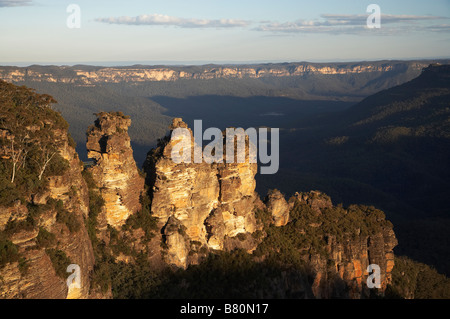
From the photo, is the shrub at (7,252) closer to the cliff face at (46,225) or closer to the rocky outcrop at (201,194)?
the cliff face at (46,225)

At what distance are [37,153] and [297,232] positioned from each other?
70.8 ft

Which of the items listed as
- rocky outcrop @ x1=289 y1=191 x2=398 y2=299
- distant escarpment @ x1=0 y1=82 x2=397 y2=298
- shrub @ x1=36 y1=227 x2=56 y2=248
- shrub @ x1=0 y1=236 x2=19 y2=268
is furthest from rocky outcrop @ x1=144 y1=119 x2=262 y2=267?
shrub @ x1=0 y1=236 x2=19 y2=268

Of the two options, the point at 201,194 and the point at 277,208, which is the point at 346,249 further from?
the point at 201,194

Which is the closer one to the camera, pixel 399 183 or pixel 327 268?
pixel 327 268

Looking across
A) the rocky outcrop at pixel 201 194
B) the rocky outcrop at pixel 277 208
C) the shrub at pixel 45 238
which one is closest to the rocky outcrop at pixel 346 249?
the rocky outcrop at pixel 277 208

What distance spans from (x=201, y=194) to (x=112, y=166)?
21.8 ft

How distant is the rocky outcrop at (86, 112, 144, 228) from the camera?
85.8 feet

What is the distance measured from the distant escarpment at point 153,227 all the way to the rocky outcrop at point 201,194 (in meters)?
0.07

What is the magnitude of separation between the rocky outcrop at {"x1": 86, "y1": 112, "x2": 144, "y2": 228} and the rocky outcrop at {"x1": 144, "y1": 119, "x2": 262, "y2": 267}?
185cm

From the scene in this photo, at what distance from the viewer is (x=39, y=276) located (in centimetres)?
1820

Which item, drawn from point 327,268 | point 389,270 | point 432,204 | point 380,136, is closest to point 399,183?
point 432,204

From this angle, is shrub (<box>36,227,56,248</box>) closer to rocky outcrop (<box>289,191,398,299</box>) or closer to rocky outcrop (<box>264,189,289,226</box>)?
rocky outcrop (<box>264,189,289,226</box>)

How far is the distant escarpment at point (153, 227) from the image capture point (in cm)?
1955
